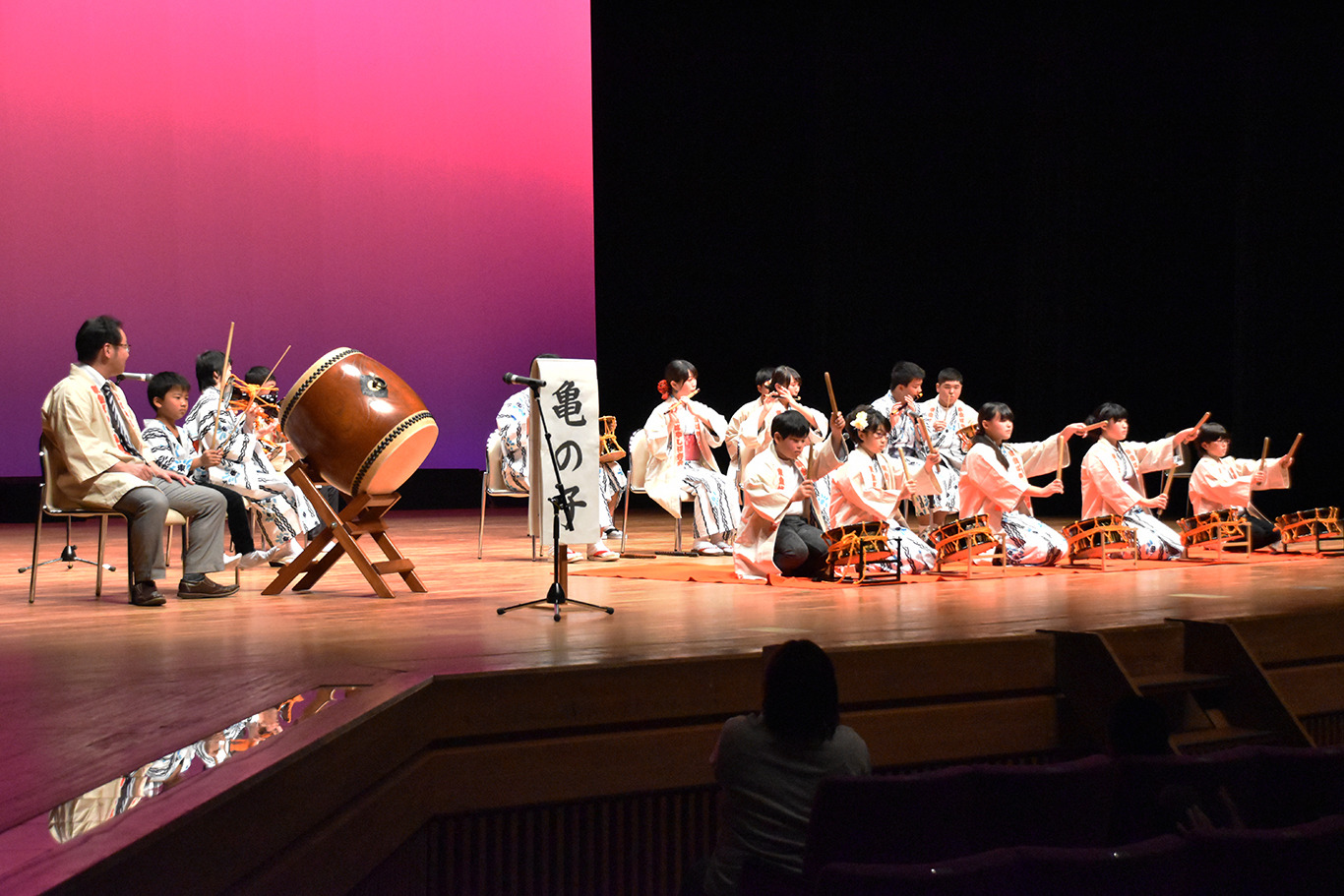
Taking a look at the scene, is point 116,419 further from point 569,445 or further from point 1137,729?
point 1137,729

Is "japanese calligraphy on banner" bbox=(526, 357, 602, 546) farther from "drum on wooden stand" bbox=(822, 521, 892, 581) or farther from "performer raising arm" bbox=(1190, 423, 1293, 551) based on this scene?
"performer raising arm" bbox=(1190, 423, 1293, 551)

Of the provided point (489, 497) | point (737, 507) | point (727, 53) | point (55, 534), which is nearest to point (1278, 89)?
point (727, 53)

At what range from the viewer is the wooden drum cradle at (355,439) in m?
4.43

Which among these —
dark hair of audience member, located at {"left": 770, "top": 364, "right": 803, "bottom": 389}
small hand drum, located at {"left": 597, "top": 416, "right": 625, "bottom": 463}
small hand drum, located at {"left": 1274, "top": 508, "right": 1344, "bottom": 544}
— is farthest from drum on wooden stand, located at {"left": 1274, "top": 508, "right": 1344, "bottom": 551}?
small hand drum, located at {"left": 597, "top": 416, "right": 625, "bottom": 463}

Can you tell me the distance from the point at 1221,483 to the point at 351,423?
15.2 feet

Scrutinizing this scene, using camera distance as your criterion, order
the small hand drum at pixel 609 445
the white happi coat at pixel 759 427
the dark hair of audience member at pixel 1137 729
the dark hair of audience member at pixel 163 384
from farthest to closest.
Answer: the white happi coat at pixel 759 427
the small hand drum at pixel 609 445
the dark hair of audience member at pixel 163 384
the dark hair of audience member at pixel 1137 729

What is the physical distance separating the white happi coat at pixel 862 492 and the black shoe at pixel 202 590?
2.49m

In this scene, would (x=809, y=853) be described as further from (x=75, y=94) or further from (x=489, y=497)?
(x=489, y=497)

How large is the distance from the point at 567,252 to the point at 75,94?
3.30 meters

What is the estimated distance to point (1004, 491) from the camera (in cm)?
588

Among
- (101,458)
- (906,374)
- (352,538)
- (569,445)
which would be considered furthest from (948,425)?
(101,458)

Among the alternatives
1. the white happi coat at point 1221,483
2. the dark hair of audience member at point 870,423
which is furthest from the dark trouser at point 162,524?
the white happi coat at point 1221,483

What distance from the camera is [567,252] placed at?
8.90m

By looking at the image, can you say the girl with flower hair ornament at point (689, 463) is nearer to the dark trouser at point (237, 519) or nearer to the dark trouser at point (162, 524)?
the dark trouser at point (237, 519)
